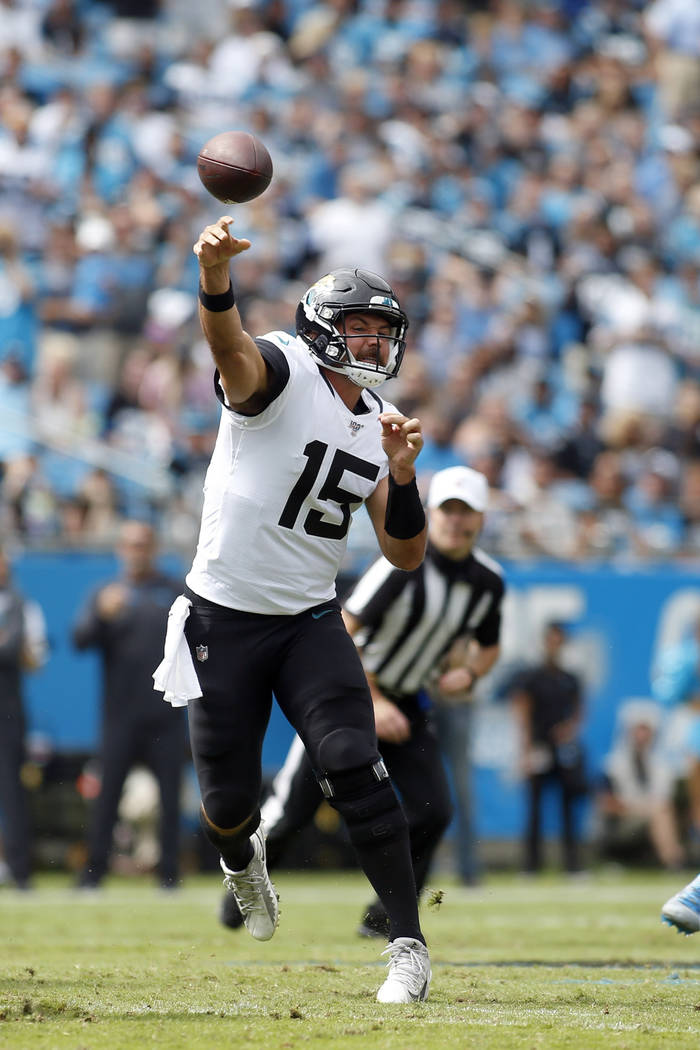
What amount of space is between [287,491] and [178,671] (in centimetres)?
68

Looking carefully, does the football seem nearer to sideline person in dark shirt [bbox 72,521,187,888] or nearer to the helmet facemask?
the helmet facemask

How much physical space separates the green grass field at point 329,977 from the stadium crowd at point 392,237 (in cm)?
375

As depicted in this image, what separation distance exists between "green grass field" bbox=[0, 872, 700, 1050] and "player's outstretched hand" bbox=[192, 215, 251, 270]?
213 centimetres

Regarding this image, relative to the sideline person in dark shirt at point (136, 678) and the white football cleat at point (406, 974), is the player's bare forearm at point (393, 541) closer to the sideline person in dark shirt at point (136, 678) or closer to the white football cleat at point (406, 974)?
the white football cleat at point (406, 974)

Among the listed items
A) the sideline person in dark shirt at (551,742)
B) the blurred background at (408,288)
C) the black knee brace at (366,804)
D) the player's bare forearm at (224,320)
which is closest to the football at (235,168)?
the player's bare forearm at (224,320)

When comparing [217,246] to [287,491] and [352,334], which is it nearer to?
[352,334]

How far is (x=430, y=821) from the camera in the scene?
6.82 m

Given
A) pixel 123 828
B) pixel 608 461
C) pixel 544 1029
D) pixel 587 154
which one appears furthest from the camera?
pixel 587 154

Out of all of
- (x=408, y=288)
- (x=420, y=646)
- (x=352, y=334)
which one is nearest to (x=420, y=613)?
(x=420, y=646)

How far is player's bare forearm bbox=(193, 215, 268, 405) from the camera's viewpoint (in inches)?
187

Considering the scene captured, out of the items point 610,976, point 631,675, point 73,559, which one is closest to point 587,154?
point 631,675

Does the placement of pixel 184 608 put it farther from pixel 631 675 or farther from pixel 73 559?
pixel 631 675

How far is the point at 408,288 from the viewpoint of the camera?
1524 centimetres

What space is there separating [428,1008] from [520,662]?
782 centimetres
